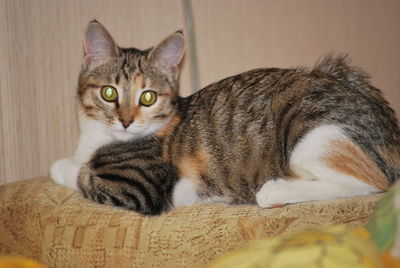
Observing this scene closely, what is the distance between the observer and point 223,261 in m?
0.48

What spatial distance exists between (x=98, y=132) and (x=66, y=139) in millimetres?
474

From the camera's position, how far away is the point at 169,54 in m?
1.73

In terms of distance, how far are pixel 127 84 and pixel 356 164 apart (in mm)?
836

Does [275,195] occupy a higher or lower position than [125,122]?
lower

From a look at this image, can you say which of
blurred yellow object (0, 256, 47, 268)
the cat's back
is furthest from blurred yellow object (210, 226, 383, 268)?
the cat's back

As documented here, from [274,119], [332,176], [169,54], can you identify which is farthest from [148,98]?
[332,176]

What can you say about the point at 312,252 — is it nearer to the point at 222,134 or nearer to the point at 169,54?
the point at 222,134

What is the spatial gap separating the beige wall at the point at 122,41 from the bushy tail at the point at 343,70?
714 mm

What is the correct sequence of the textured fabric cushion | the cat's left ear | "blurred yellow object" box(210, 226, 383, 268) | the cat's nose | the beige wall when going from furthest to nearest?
the beige wall, the cat's left ear, the cat's nose, the textured fabric cushion, "blurred yellow object" box(210, 226, 383, 268)

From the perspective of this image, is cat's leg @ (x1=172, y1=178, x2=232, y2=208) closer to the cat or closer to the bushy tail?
the cat

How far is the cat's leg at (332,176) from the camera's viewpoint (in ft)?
4.38

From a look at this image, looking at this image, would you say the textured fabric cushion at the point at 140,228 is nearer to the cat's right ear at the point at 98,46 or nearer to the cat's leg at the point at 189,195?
the cat's leg at the point at 189,195

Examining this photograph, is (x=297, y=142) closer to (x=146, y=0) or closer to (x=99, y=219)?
(x=99, y=219)

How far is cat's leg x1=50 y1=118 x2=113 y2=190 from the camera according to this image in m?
1.64
